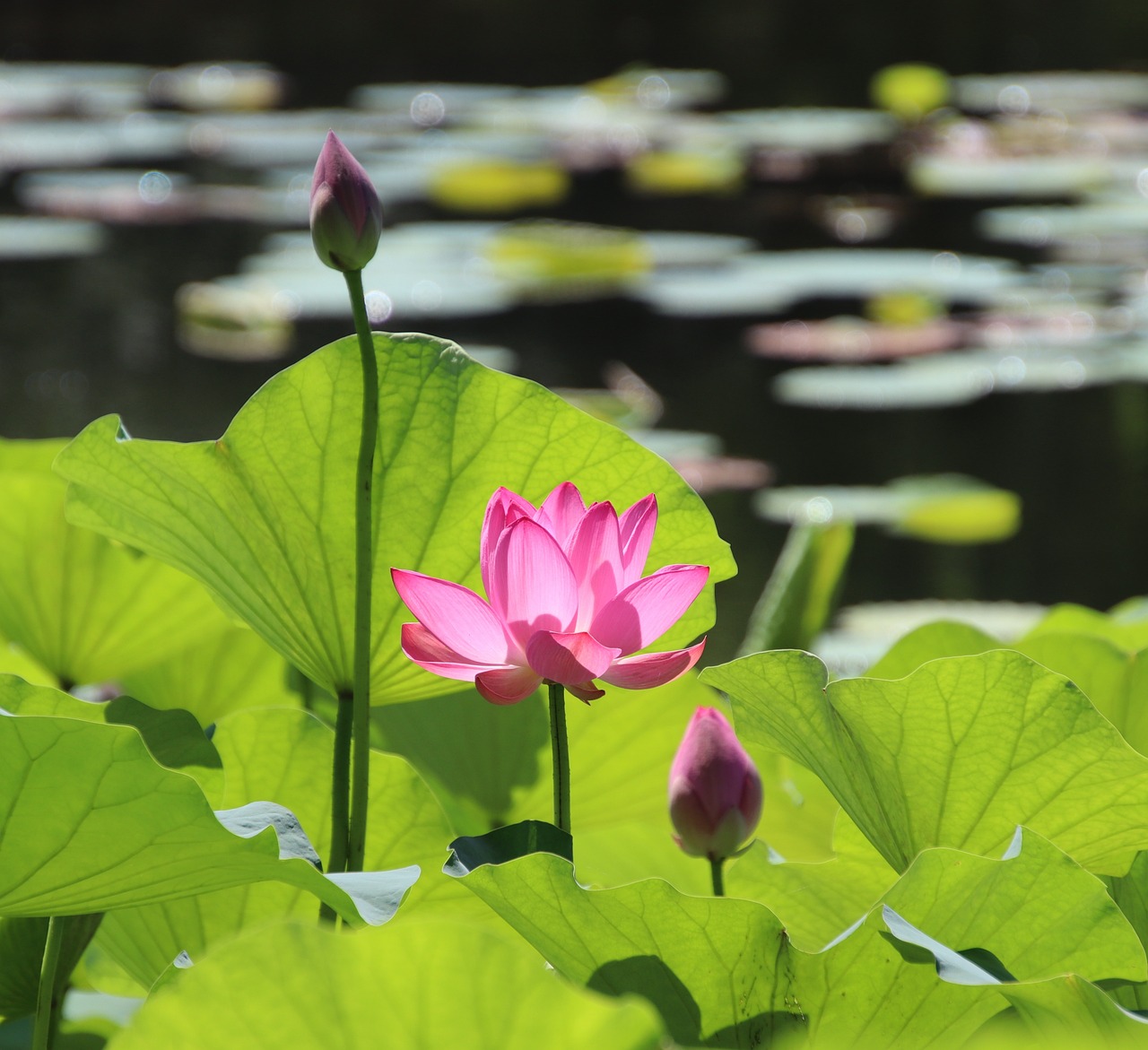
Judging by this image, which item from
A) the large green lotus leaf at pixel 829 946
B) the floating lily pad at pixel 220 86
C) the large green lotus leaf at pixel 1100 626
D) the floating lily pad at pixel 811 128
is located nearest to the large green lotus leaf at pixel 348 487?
the large green lotus leaf at pixel 829 946

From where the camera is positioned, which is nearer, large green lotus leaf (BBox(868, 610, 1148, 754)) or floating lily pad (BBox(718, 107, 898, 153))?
large green lotus leaf (BBox(868, 610, 1148, 754))

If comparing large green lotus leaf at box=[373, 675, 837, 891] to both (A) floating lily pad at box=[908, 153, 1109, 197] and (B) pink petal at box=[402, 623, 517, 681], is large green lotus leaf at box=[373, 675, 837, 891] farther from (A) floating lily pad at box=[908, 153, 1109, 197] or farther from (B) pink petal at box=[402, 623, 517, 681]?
(A) floating lily pad at box=[908, 153, 1109, 197]

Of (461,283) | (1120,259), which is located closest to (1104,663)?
(461,283)

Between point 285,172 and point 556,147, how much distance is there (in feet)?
2.51

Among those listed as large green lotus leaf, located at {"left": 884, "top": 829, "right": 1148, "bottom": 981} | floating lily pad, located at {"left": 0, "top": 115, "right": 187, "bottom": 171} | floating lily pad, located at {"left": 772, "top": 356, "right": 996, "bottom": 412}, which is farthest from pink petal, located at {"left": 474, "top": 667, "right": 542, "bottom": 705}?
floating lily pad, located at {"left": 0, "top": 115, "right": 187, "bottom": 171}

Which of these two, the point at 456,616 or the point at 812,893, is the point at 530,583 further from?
the point at 812,893

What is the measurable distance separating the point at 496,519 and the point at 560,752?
62mm

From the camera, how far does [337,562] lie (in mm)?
444

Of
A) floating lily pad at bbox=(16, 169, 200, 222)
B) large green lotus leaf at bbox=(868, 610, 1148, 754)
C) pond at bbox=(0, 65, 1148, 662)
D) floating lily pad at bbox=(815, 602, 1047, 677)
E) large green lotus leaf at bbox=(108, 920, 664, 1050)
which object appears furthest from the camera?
floating lily pad at bbox=(16, 169, 200, 222)

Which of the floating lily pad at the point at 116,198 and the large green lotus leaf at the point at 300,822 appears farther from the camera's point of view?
the floating lily pad at the point at 116,198

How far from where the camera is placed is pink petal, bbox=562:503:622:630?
366 millimetres

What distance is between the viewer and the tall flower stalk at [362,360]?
15.3 inches

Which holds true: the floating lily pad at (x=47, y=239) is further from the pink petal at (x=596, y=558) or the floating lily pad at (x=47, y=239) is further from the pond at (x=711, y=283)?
the pink petal at (x=596, y=558)

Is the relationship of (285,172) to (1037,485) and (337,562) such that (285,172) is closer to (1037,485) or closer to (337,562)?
(1037,485)
